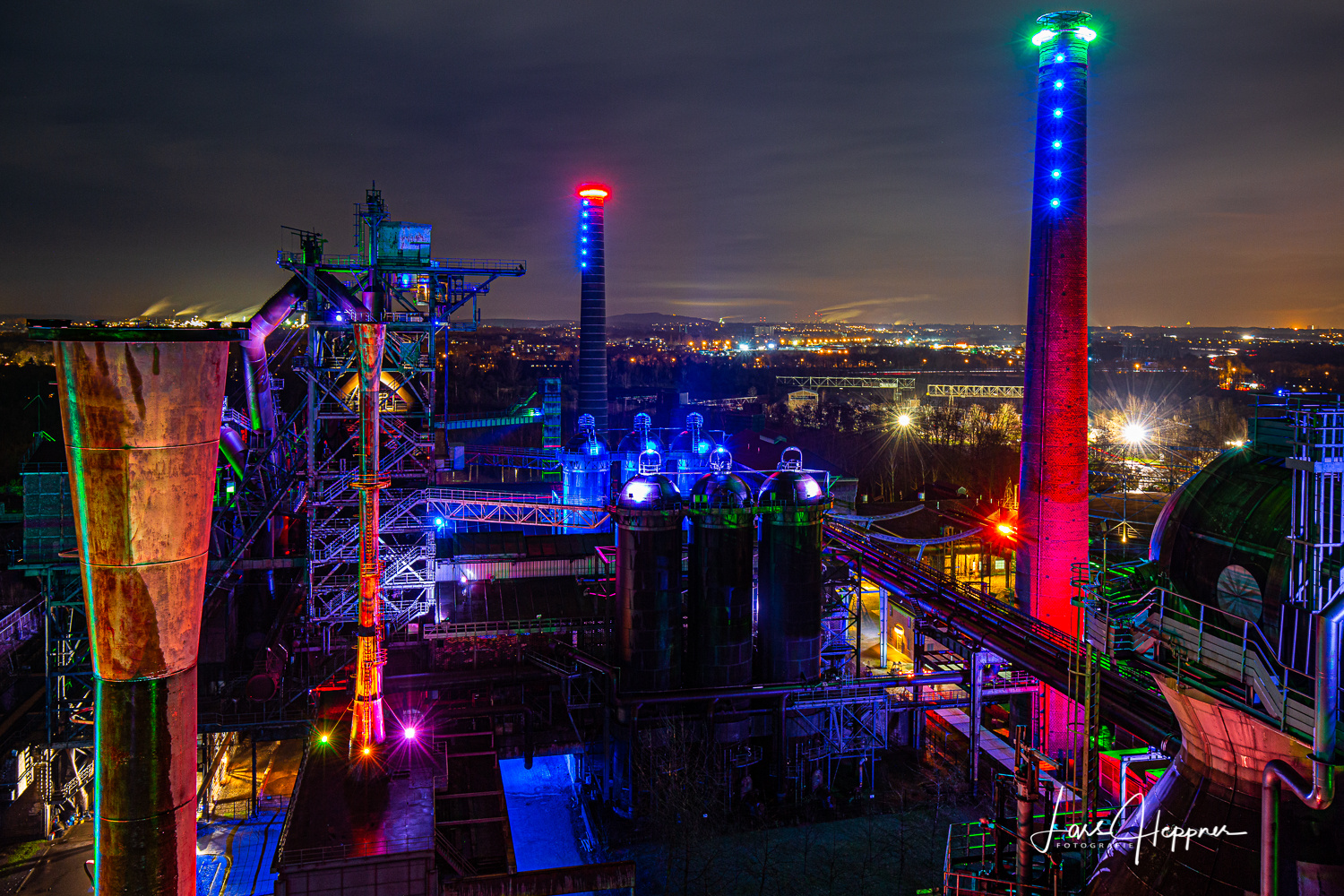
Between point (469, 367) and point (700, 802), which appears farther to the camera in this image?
point (469, 367)

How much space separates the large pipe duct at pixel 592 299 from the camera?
140ft

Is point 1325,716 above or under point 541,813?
above

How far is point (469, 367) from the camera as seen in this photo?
334 feet

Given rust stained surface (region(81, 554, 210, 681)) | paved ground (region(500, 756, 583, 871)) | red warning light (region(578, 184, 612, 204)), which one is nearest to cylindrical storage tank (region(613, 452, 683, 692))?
paved ground (region(500, 756, 583, 871))

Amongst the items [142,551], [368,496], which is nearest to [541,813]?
[368,496]

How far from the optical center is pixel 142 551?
312 inches

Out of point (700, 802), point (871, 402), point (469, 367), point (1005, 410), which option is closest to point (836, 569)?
point (700, 802)

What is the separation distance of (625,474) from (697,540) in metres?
7.97

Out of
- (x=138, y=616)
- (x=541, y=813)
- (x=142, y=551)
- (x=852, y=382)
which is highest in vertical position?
(x=852, y=382)

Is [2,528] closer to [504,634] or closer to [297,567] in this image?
[297,567]

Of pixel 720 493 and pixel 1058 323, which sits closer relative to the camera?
pixel 720 493

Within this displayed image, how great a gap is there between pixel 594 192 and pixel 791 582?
2715 cm

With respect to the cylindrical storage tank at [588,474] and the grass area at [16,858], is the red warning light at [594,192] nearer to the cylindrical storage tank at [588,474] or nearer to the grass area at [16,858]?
the cylindrical storage tank at [588,474]

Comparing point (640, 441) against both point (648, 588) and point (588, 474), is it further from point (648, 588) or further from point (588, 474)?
point (648, 588)
